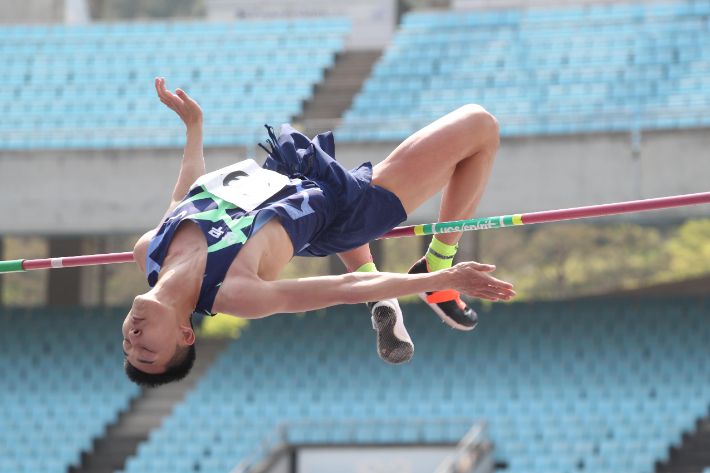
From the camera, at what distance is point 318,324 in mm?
11211

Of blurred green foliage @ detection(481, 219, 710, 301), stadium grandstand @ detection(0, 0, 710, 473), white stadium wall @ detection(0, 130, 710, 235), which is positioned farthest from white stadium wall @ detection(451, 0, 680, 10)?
blurred green foliage @ detection(481, 219, 710, 301)

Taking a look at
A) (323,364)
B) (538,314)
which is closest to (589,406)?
(538,314)

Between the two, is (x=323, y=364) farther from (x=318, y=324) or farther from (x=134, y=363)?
(x=134, y=363)

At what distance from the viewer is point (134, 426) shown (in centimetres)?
1023

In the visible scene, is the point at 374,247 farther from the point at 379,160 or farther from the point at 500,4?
the point at 500,4

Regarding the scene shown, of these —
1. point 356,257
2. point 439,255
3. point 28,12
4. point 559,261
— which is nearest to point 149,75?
point 28,12

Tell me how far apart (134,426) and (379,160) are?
4.58 meters

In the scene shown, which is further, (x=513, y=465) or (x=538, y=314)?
(x=538, y=314)

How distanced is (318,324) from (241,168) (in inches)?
335

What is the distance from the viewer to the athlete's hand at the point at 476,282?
2398mm

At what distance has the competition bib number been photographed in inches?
105

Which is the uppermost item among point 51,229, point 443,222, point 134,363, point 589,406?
point 443,222

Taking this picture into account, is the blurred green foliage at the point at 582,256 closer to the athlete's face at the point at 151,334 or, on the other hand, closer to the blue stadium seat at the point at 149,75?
the blue stadium seat at the point at 149,75

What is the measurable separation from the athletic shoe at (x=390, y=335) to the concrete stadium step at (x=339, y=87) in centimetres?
822
